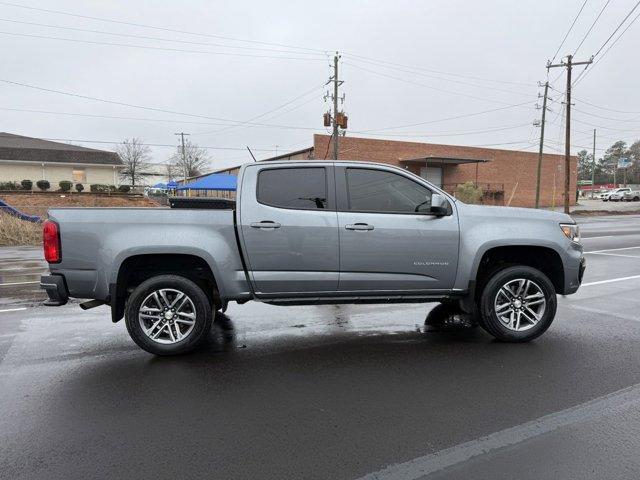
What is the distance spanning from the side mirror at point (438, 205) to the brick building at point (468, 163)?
29984 mm

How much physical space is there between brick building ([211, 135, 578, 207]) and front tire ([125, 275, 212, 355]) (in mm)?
30417

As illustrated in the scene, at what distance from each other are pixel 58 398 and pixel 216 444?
165cm

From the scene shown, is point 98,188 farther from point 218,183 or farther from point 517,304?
point 517,304

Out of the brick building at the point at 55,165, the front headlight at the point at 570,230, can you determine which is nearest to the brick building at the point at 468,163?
the brick building at the point at 55,165

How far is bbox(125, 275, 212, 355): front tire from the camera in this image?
4.91 metres

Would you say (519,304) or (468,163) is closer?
(519,304)

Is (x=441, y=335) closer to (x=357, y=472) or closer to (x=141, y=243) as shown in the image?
(x=357, y=472)

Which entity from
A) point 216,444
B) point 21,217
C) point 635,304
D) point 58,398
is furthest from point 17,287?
point 21,217

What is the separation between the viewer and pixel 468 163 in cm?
4588

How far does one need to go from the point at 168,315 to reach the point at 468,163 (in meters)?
44.5

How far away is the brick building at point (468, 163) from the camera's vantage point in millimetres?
39969

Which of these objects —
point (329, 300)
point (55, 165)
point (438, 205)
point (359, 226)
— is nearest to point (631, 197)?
point (55, 165)

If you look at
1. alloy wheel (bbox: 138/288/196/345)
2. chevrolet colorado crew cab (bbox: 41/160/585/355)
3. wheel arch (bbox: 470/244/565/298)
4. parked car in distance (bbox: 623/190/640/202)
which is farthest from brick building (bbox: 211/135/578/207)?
alloy wheel (bbox: 138/288/196/345)

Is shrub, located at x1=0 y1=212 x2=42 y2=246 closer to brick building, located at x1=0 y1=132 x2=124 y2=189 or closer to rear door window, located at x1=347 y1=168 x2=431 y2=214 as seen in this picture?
rear door window, located at x1=347 y1=168 x2=431 y2=214
